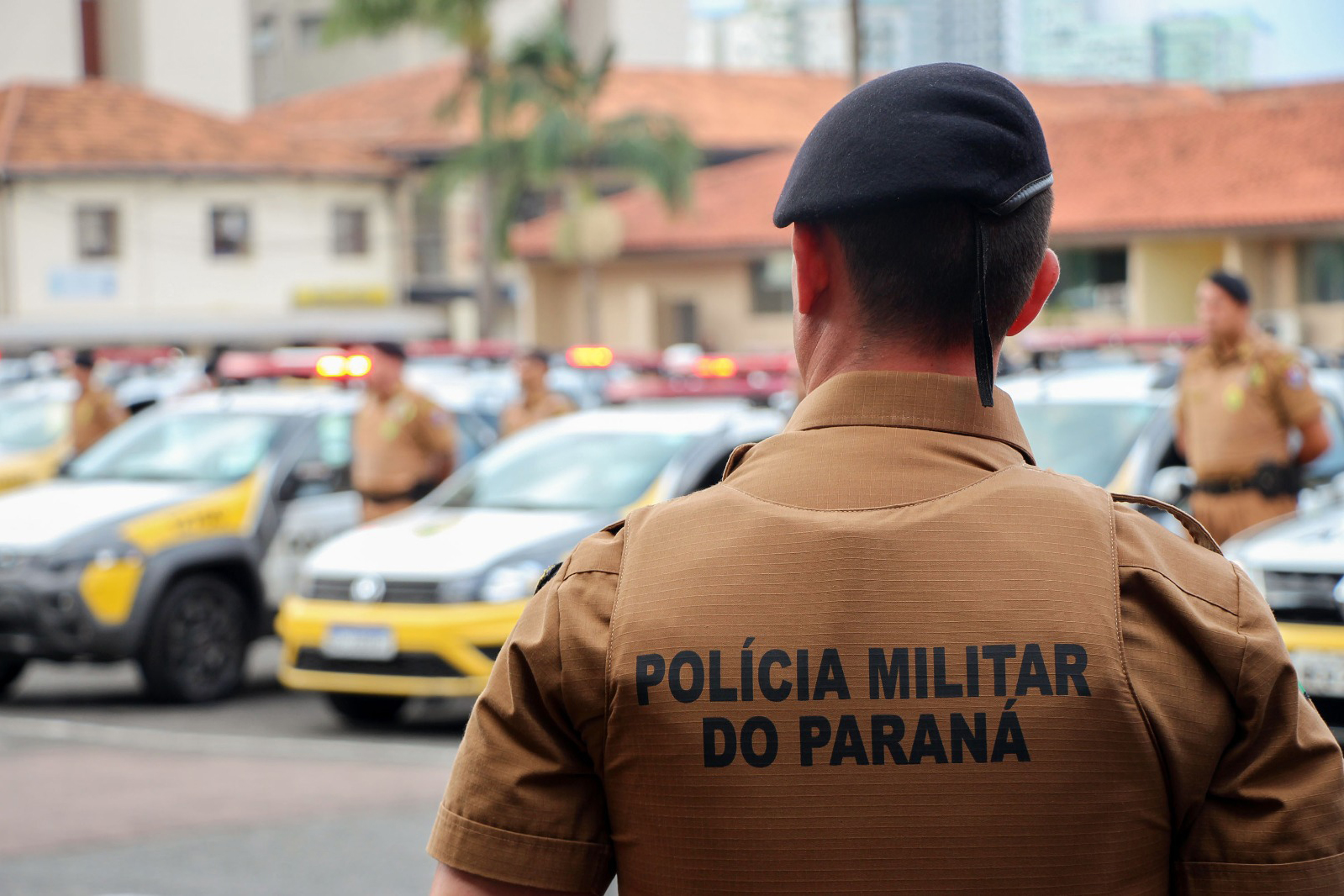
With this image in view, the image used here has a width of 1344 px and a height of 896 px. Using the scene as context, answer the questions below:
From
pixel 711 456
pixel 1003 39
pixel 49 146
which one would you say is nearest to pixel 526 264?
pixel 49 146

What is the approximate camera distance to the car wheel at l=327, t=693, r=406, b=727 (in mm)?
9516

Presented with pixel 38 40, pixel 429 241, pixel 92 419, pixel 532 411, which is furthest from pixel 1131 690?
pixel 38 40

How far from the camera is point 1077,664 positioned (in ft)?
4.87

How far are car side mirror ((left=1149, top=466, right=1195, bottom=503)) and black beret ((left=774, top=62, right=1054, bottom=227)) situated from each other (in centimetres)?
696

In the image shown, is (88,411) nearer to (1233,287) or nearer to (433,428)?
(433,428)

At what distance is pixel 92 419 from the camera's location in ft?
47.1

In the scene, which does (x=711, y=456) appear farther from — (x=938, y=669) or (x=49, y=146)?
(x=49, y=146)

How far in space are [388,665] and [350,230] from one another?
35548 millimetres

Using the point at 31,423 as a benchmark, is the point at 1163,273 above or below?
above

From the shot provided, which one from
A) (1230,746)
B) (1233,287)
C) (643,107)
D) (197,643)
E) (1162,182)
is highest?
(643,107)

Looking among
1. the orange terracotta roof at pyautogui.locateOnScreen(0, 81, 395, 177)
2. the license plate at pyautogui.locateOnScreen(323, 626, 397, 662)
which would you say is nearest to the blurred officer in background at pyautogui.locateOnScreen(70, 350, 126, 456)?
the license plate at pyautogui.locateOnScreen(323, 626, 397, 662)

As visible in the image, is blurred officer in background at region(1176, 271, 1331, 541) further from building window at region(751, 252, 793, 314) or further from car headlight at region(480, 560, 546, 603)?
building window at region(751, 252, 793, 314)

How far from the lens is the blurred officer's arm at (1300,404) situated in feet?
26.4

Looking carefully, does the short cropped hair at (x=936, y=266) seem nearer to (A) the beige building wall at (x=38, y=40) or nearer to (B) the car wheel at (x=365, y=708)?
(B) the car wheel at (x=365, y=708)
